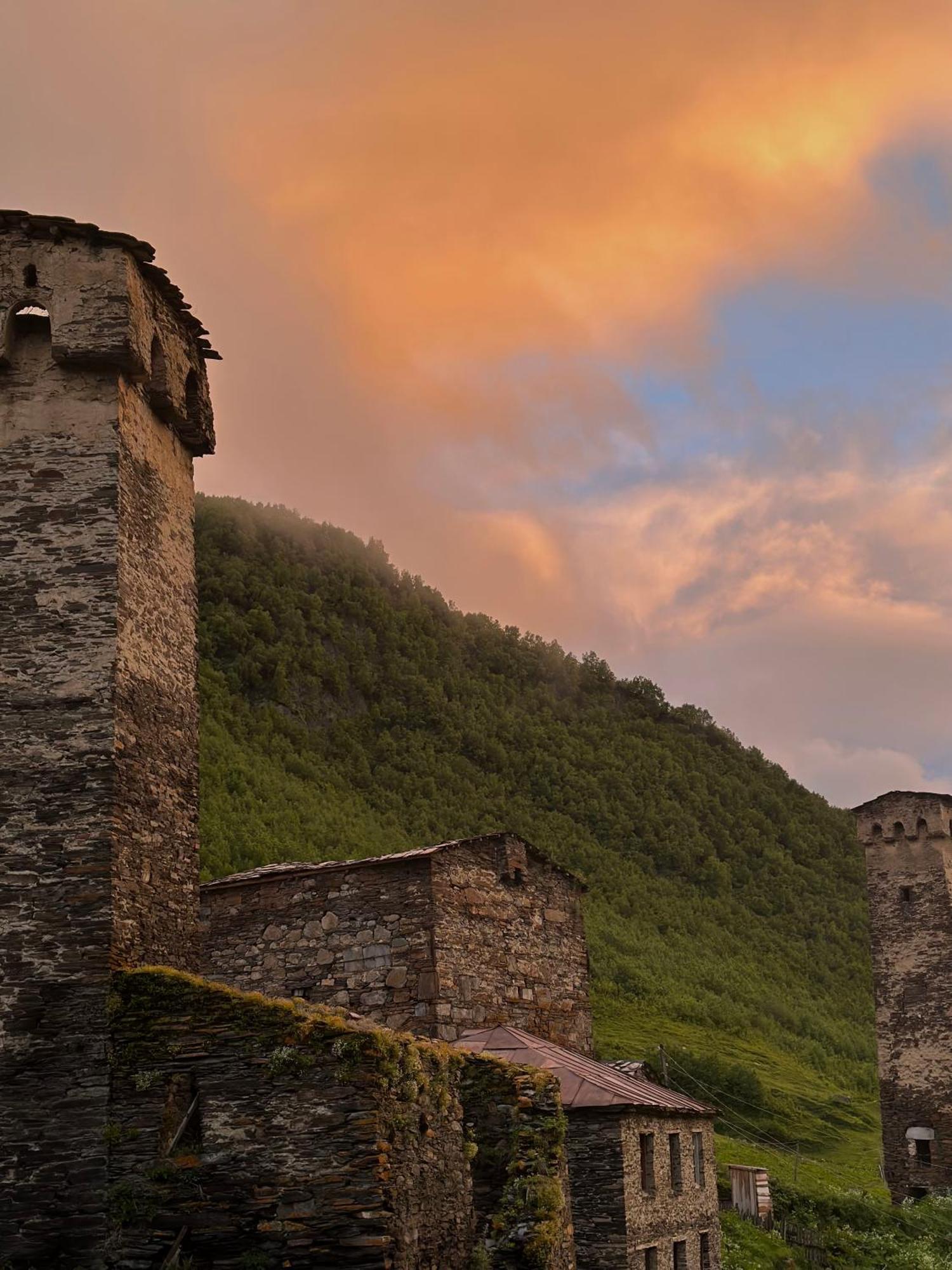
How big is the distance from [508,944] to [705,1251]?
5.70 metres

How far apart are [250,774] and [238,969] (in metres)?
34.4

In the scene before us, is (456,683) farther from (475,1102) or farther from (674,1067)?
(475,1102)

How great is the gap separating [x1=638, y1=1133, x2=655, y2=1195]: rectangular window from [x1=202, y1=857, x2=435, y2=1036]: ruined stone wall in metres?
3.66

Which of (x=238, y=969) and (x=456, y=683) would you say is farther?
(x=456, y=683)

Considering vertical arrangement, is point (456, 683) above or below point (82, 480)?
above

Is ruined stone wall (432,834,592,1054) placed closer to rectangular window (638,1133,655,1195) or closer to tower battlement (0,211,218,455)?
rectangular window (638,1133,655,1195)

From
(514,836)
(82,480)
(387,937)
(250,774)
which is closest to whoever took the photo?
(82,480)

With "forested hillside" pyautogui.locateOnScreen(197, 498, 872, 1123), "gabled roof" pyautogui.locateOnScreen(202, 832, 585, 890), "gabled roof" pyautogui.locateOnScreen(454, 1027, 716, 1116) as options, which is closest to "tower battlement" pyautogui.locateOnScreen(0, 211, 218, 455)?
"gabled roof" pyautogui.locateOnScreen(202, 832, 585, 890)

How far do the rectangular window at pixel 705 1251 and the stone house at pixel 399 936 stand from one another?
12.8 feet

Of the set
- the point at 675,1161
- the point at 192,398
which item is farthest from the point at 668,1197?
the point at 192,398

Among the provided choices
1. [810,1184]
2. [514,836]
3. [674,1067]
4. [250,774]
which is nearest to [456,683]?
[250,774]

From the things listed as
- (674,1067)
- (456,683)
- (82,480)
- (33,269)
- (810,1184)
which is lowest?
(810,1184)

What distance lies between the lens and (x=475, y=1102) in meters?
15.3

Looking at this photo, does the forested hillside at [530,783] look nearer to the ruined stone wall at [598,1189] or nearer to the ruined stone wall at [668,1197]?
the ruined stone wall at [668,1197]
